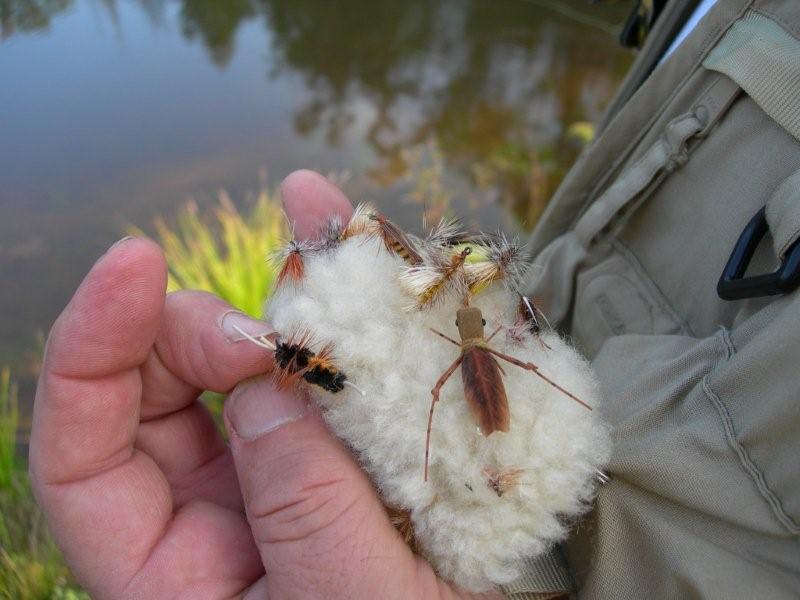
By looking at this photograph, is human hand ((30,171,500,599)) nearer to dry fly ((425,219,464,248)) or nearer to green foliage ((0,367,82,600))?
dry fly ((425,219,464,248))

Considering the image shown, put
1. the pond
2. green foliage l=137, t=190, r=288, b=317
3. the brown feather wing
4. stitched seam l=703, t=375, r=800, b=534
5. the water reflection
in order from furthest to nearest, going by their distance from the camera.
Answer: the water reflection < the pond < green foliage l=137, t=190, r=288, b=317 < the brown feather wing < stitched seam l=703, t=375, r=800, b=534

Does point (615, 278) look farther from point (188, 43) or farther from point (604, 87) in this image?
point (188, 43)

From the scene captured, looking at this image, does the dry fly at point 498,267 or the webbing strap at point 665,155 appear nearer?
the dry fly at point 498,267

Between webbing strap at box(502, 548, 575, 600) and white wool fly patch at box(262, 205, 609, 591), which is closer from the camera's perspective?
white wool fly patch at box(262, 205, 609, 591)

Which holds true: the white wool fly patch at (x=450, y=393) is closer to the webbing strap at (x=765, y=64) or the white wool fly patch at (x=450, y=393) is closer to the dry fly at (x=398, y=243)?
the dry fly at (x=398, y=243)

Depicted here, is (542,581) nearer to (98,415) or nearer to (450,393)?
(450,393)

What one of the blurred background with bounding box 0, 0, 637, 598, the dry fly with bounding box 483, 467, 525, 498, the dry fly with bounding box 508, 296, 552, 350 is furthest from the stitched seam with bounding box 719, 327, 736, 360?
the blurred background with bounding box 0, 0, 637, 598

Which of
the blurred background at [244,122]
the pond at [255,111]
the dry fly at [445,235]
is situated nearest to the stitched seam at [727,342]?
the dry fly at [445,235]
